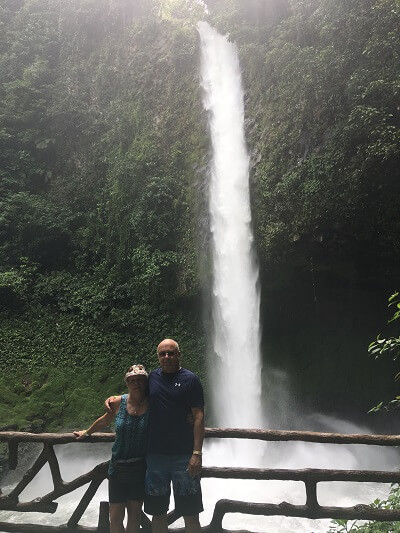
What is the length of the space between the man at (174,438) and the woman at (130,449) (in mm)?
86

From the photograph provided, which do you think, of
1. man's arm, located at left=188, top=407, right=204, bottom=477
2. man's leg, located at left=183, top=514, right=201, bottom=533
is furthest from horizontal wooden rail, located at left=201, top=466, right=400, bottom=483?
man's arm, located at left=188, top=407, right=204, bottom=477

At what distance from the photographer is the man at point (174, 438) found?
292cm

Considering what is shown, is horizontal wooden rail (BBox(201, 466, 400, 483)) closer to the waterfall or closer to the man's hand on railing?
the man's hand on railing

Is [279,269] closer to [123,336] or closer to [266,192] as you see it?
[266,192]

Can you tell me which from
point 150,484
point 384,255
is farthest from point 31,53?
point 150,484

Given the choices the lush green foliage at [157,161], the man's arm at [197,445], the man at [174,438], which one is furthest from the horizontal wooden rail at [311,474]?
the lush green foliage at [157,161]

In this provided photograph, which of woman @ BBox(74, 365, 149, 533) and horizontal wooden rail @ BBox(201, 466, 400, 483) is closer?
woman @ BBox(74, 365, 149, 533)

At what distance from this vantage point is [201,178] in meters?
9.66

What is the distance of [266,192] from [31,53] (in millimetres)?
11088

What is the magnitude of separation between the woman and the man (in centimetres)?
9

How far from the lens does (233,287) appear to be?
870 centimetres

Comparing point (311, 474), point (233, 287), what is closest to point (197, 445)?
point (311, 474)

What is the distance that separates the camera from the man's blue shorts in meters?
2.94

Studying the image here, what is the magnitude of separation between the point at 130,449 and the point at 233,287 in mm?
5844
